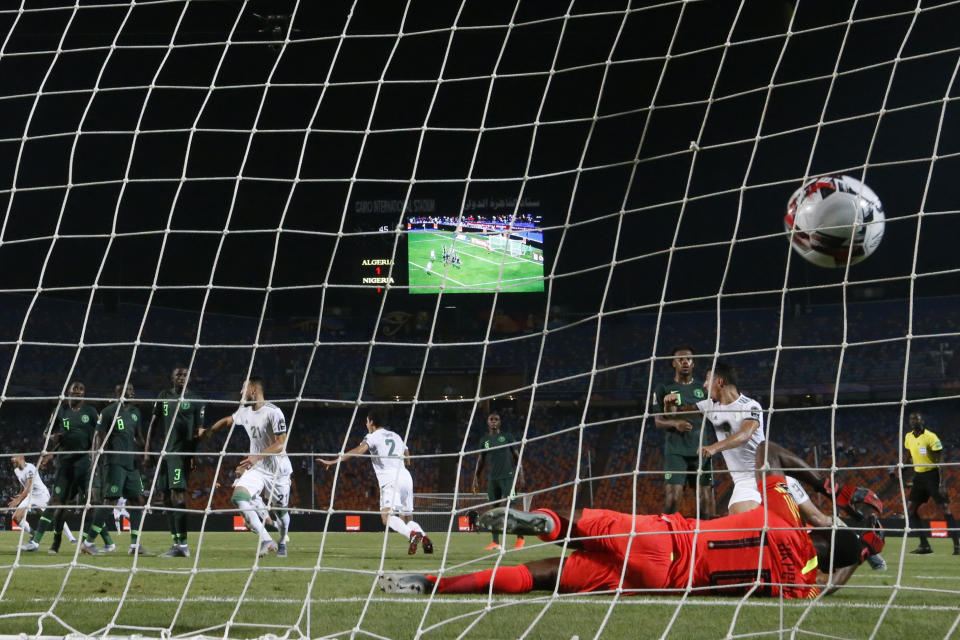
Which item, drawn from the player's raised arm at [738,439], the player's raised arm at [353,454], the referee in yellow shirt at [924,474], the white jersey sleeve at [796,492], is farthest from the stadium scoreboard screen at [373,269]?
the white jersey sleeve at [796,492]

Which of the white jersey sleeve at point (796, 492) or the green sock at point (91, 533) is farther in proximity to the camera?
the green sock at point (91, 533)

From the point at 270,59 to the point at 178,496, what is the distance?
10.4m

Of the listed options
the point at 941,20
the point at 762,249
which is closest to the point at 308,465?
the point at 762,249

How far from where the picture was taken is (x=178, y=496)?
8359 mm

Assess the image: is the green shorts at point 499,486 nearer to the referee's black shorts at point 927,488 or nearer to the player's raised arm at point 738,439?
the referee's black shorts at point 927,488

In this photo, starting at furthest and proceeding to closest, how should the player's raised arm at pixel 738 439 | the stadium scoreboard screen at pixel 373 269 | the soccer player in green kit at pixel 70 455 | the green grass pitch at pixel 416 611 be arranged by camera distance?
the stadium scoreboard screen at pixel 373 269
the soccer player in green kit at pixel 70 455
the player's raised arm at pixel 738 439
the green grass pitch at pixel 416 611

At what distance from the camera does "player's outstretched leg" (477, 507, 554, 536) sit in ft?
13.8

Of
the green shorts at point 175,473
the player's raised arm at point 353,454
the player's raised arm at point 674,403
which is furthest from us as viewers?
the green shorts at point 175,473

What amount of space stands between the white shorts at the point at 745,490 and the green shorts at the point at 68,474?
213 inches

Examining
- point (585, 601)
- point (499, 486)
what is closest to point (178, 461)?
point (499, 486)

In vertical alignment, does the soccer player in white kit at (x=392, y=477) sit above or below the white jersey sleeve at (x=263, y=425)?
below

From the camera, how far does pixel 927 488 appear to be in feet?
33.8

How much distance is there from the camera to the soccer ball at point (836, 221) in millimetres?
5066

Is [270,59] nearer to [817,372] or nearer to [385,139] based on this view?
[385,139]
